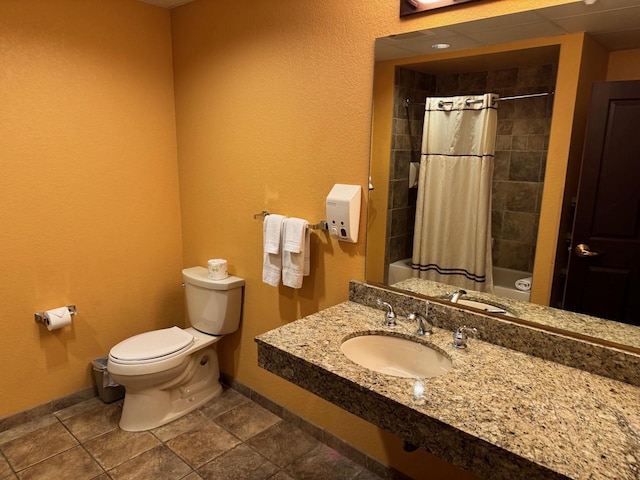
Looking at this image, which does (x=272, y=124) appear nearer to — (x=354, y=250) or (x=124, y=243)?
(x=354, y=250)

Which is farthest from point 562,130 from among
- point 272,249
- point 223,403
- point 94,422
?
point 94,422

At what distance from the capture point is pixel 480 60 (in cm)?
157

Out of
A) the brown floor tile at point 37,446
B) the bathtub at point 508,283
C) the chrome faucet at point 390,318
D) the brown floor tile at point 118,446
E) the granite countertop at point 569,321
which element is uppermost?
the bathtub at point 508,283

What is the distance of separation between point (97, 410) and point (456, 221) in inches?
89.3

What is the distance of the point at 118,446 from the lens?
2225mm

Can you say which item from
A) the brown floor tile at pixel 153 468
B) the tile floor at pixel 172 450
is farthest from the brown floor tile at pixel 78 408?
the brown floor tile at pixel 153 468

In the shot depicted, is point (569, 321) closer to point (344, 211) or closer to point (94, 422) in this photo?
point (344, 211)

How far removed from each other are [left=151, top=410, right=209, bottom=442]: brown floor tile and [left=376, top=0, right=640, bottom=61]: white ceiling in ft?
7.02

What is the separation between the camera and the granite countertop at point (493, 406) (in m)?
1.00

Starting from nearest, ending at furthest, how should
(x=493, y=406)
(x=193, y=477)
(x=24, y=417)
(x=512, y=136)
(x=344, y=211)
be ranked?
(x=493, y=406) → (x=512, y=136) → (x=344, y=211) → (x=193, y=477) → (x=24, y=417)

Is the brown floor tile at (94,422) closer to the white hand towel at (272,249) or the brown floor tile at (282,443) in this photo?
the brown floor tile at (282,443)

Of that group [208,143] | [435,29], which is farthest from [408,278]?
[208,143]

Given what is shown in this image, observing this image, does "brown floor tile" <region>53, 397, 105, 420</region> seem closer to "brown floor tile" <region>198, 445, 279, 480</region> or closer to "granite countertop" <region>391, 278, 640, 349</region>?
"brown floor tile" <region>198, 445, 279, 480</region>

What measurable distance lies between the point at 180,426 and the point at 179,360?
1.29 ft
